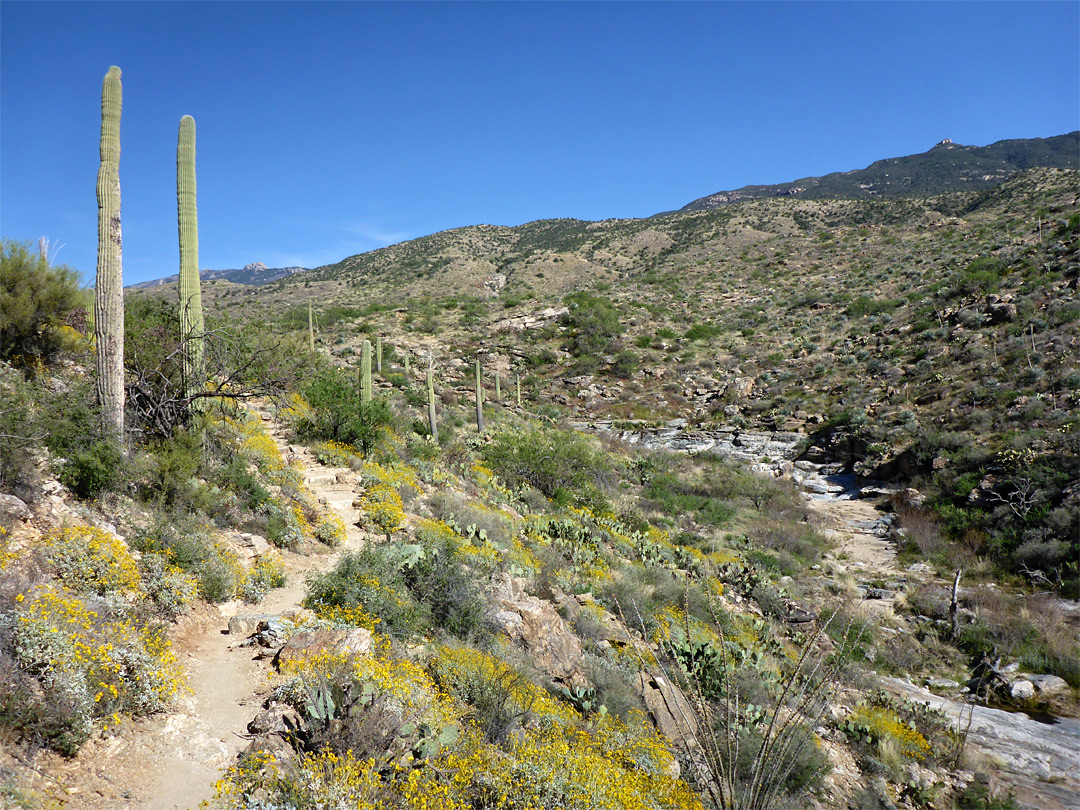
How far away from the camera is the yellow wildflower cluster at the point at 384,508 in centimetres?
866

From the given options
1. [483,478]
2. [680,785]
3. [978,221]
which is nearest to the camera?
[680,785]

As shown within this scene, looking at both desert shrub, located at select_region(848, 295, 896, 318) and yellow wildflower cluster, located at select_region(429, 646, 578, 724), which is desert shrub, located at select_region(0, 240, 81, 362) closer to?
yellow wildflower cluster, located at select_region(429, 646, 578, 724)

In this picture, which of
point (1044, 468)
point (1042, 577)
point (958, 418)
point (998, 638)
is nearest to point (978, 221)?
point (958, 418)

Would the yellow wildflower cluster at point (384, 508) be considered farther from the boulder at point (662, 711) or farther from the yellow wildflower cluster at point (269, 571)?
the boulder at point (662, 711)

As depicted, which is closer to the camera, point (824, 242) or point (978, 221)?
point (978, 221)

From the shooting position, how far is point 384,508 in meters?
9.02

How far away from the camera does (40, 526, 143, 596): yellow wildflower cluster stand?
4.57m

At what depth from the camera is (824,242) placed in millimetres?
44094

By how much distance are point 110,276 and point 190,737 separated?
5.80 metres

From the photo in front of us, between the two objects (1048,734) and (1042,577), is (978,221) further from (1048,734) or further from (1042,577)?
(1048,734)

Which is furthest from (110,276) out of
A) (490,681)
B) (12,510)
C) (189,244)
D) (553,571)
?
(553,571)

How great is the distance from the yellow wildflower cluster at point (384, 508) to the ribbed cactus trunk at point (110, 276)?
3640 millimetres

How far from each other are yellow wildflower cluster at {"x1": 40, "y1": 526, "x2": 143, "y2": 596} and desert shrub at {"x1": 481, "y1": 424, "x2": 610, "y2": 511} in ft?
33.0

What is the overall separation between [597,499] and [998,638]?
8.53 metres
